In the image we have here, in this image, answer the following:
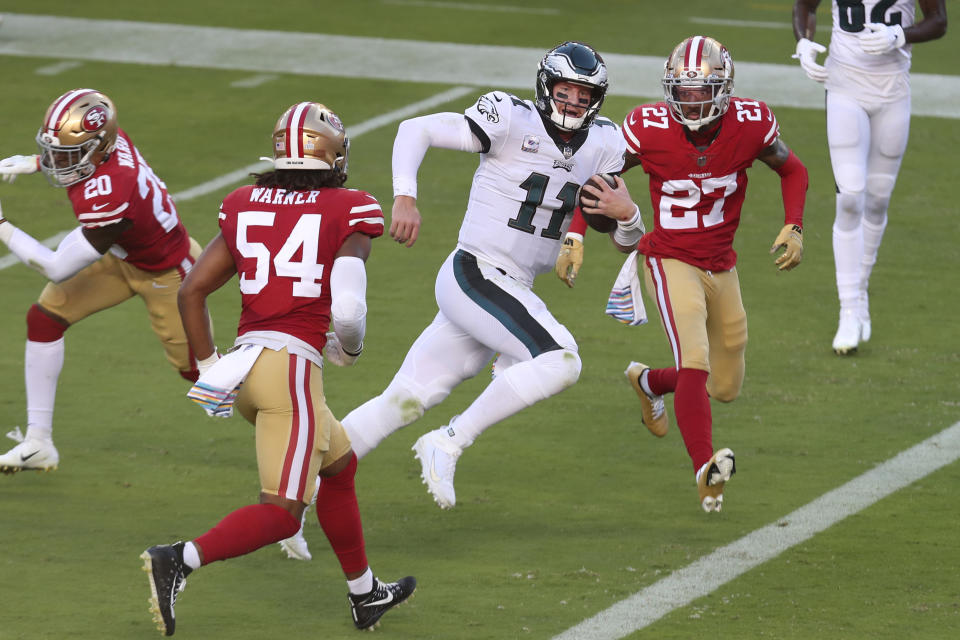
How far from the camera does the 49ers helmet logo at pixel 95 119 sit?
6781 millimetres

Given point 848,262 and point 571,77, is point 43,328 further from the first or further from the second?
point 848,262

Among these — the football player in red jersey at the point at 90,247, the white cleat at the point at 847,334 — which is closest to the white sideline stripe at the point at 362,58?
the white cleat at the point at 847,334

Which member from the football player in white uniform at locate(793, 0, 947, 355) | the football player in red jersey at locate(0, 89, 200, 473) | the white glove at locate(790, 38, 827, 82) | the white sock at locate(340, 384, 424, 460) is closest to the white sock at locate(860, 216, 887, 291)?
the football player in white uniform at locate(793, 0, 947, 355)

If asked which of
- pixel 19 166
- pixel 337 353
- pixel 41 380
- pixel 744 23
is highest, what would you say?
pixel 337 353

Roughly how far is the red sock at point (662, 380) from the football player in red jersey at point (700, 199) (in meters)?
0.19

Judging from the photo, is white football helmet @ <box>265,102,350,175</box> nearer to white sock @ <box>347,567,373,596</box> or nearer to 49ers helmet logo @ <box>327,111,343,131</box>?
49ers helmet logo @ <box>327,111,343,131</box>

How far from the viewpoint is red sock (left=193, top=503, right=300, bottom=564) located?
527 cm

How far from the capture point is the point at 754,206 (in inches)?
467

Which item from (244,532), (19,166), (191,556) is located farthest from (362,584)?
(19,166)

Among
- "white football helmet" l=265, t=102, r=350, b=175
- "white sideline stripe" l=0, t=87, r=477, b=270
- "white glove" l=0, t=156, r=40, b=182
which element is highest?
"white football helmet" l=265, t=102, r=350, b=175

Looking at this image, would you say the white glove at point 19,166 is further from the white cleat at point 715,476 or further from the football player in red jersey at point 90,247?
the white cleat at point 715,476

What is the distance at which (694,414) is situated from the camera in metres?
6.42

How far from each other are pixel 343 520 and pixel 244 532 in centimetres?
43

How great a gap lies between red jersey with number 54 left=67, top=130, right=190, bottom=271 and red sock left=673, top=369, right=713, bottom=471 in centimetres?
233
